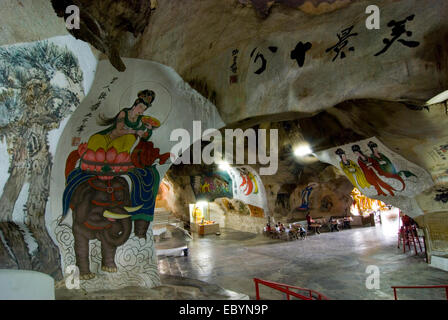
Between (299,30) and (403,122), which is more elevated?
(299,30)

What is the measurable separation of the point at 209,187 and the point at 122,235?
1292cm

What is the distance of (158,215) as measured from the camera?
18703 millimetres

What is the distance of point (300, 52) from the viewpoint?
20.0 feet

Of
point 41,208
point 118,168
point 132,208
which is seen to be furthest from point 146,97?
point 41,208

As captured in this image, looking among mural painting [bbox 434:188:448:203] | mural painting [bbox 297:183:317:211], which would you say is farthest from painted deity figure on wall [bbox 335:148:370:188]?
mural painting [bbox 297:183:317:211]

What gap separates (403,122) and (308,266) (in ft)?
18.9

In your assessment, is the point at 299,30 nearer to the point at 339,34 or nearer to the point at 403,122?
the point at 339,34

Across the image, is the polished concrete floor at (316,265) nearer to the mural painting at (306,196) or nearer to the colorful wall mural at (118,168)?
the mural painting at (306,196)

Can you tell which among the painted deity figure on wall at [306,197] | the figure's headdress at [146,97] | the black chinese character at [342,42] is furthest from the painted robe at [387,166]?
the painted deity figure on wall at [306,197]

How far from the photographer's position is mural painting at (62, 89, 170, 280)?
561 cm

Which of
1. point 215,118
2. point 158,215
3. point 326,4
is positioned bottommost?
point 158,215

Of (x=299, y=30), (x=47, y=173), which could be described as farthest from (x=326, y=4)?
(x=47, y=173)

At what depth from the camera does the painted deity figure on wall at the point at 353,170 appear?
10.0 meters

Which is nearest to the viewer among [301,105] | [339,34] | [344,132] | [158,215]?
[339,34]
